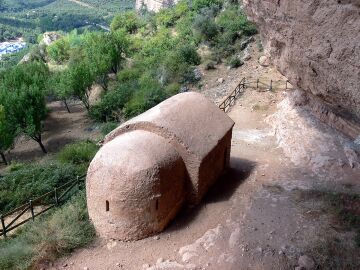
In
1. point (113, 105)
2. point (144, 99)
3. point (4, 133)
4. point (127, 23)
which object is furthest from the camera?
point (127, 23)

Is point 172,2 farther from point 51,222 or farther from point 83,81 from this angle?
point 51,222

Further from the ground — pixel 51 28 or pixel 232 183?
pixel 232 183

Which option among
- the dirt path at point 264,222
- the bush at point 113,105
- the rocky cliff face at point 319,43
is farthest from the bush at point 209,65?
the rocky cliff face at point 319,43

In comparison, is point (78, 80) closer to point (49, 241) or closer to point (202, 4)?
point (202, 4)

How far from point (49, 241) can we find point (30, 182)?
7392 millimetres

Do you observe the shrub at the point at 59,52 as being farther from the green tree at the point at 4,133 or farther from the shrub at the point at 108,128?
the green tree at the point at 4,133

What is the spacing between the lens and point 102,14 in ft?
337

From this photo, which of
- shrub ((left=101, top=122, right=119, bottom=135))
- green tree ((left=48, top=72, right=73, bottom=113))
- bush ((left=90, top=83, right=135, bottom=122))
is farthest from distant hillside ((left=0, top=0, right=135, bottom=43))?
shrub ((left=101, top=122, right=119, bottom=135))


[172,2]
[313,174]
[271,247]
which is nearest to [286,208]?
[271,247]

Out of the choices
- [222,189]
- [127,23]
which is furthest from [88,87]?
[127,23]

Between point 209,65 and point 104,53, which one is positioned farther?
point 104,53

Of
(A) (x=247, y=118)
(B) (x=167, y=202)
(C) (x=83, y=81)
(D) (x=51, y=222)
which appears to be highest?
(B) (x=167, y=202)

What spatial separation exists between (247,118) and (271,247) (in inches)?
417

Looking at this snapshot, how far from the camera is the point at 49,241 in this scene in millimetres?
10086
